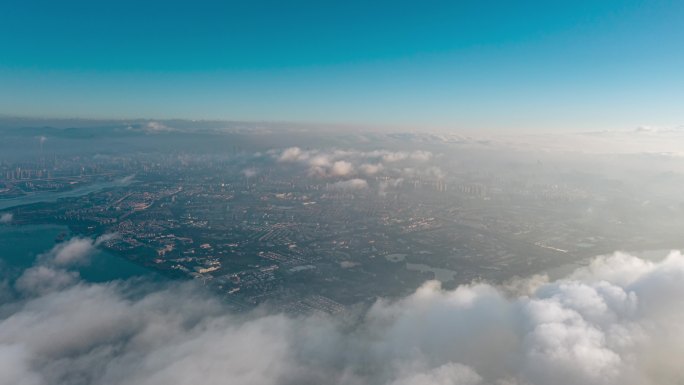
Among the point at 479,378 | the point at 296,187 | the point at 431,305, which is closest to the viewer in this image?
the point at 479,378

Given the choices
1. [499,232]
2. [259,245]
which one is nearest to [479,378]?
[259,245]

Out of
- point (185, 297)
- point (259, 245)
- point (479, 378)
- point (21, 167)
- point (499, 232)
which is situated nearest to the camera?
point (479, 378)

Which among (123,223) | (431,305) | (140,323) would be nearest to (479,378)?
(431,305)

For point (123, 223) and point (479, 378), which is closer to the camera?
point (479, 378)

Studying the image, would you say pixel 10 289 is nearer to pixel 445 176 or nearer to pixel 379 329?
pixel 379 329

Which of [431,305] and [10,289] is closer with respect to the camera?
[431,305]

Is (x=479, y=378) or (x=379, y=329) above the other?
(x=479, y=378)

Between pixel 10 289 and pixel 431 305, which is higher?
pixel 431 305

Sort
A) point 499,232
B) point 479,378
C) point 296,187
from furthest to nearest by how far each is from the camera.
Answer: point 296,187 → point 499,232 → point 479,378

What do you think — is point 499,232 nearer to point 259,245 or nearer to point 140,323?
point 259,245
